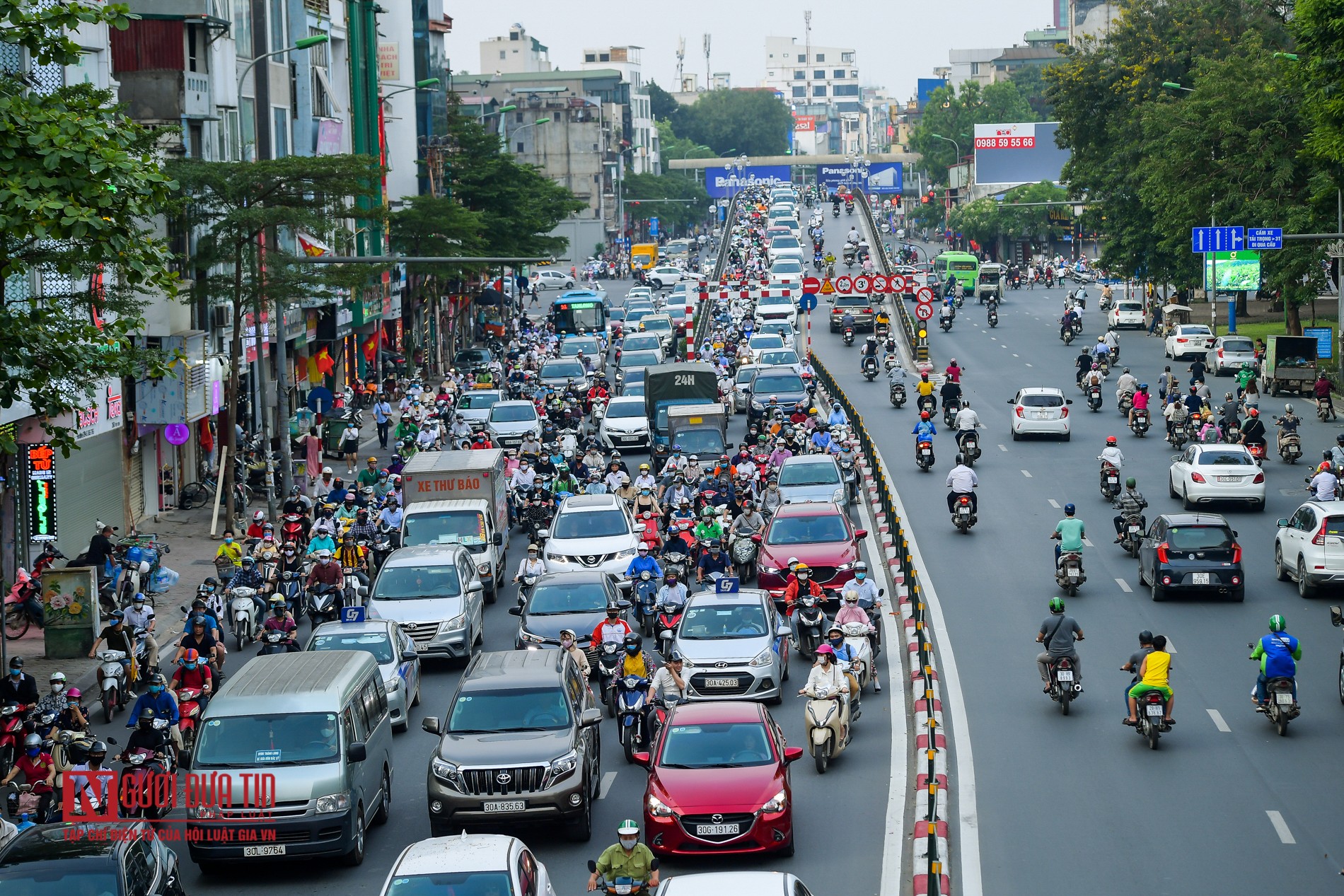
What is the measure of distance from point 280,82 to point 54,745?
126 ft

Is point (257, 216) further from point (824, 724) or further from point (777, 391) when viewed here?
point (824, 724)

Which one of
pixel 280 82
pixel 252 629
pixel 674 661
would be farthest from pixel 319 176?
pixel 674 661

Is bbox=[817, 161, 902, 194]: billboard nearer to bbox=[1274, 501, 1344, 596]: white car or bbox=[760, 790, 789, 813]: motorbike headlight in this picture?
bbox=[1274, 501, 1344, 596]: white car

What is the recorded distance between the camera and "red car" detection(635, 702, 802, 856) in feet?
53.8

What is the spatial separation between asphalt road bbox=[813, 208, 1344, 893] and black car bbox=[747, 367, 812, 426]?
21.3 feet

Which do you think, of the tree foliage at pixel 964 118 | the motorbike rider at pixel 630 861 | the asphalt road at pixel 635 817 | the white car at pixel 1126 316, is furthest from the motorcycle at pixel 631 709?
the tree foliage at pixel 964 118

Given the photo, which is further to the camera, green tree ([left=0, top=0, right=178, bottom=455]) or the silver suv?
the silver suv

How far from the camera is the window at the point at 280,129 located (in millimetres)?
53469

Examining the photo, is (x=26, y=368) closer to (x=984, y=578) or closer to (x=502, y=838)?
(x=502, y=838)

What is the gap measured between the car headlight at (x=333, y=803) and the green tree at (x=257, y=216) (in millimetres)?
21800

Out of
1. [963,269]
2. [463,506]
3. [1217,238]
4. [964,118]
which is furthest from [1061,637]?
[964,118]

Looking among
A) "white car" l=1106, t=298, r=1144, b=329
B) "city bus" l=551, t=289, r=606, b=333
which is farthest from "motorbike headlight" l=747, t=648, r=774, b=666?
"white car" l=1106, t=298, r=1144, b=329

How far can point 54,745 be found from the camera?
1884 cm

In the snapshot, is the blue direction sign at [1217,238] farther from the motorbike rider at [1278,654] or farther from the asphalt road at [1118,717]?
the motorbike rider at [1278,654]
